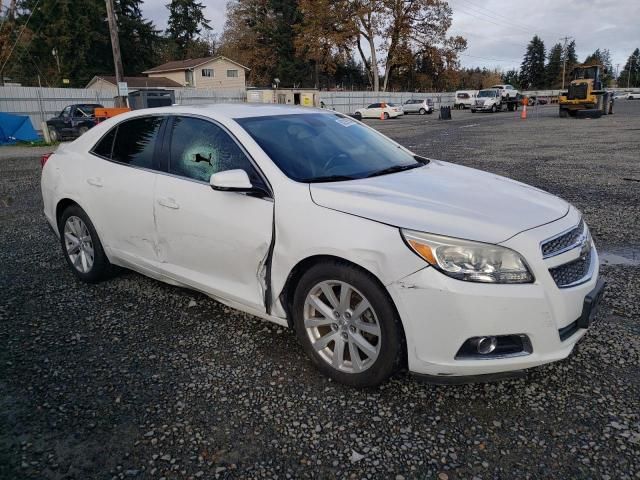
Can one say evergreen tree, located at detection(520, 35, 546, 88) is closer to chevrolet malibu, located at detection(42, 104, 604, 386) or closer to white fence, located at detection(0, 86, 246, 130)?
white fence, located at detection(0, 86, 246, 130)

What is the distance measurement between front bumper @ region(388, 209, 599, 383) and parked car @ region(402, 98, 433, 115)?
4670 cm

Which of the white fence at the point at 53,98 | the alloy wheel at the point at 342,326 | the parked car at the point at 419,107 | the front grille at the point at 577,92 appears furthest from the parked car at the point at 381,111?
the alloy wheel at the point at 342,326

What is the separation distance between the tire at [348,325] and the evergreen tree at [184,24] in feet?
267

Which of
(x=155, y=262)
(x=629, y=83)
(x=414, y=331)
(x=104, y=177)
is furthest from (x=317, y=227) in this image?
(x=629, y=83)

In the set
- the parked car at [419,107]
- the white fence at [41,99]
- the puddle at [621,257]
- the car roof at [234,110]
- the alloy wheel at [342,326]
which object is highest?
the white fence at [41,99]

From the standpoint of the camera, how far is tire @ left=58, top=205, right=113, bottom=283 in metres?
4.38


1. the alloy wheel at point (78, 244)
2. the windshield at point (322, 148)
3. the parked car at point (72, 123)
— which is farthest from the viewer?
the parked car at point (72, 123)

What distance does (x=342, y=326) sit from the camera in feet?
9.34

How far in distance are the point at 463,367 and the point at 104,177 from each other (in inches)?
125

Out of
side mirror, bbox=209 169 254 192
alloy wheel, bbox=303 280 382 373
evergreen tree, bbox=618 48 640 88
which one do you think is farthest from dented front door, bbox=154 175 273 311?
evergreen tree, bbox=618 48 640 88

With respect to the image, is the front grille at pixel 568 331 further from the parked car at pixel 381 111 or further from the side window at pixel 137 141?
the parked car at pixel 381 111

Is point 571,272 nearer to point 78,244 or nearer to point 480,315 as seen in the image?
point 480,315

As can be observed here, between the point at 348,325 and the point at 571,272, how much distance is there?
3.94 feet

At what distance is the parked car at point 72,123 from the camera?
22.1 meters
